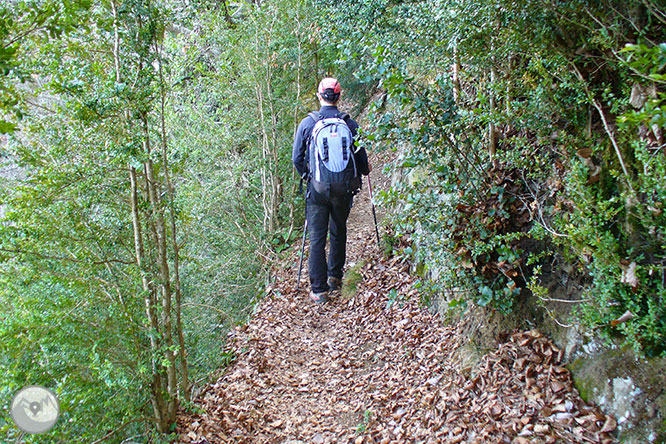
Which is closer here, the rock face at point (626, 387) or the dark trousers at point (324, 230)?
the rock face at point (626, 387)

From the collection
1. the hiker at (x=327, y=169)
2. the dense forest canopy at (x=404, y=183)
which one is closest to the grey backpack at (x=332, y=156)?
the hiker at (x=327, y=169)

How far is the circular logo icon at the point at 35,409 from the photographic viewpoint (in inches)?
116

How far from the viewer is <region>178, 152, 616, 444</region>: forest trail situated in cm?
309

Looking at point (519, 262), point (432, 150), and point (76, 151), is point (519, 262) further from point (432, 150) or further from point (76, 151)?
point (76, 151)

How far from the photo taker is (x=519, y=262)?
3.46 meters

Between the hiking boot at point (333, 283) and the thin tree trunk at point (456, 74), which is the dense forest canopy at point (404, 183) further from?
the hiking boot at point (333, 283)

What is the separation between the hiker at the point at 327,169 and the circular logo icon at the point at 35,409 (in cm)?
375

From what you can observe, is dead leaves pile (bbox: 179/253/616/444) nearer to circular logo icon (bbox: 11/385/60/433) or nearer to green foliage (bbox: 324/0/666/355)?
green foliage (bbox: 324/0/666/355)

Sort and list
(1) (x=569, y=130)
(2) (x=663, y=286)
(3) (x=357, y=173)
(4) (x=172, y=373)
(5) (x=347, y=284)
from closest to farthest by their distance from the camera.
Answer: (2) (x=663, y=286)
(1) (x=569, y=130)
(4) (x=172, y=373)
(3) (x=357, y=173)
(5) (x=347, y=284)

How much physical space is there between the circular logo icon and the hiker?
375cm

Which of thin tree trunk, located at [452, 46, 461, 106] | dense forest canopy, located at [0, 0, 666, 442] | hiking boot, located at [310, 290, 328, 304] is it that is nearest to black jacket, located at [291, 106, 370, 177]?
dense forest canopy, located at [0, 0, 666, 442]

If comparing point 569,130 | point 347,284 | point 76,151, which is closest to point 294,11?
point 347,284

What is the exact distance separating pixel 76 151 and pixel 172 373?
2166mm

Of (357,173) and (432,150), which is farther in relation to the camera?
(357,173)
